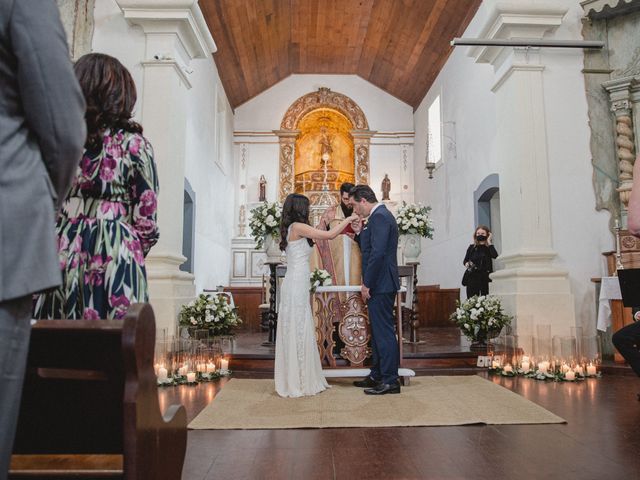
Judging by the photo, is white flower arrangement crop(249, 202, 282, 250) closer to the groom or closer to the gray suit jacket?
the groom

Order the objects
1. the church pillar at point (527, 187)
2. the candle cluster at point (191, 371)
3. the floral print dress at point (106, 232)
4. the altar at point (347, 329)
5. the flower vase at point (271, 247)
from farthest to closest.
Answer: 1. the flower vase at point (271, 247)
2. the church pillar at point (527, 187)
3. the altar at point (347, 329)
4. the candle cluster at point (191, 371)
5. the floral print dress at point (106, 232)

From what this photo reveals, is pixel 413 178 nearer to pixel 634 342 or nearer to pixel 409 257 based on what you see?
pixel 409 257

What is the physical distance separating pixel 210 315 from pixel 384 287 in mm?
1988

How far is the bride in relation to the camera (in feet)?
14.5

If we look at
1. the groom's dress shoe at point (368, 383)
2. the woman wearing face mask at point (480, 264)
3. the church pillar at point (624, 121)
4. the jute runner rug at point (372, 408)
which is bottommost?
the jute runner rug at point (372, 408)

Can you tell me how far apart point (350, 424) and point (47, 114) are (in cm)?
Answer: 283

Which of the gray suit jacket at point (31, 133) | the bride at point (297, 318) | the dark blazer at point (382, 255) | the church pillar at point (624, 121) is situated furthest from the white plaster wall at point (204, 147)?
the gray suit jacket at point (31, 133)

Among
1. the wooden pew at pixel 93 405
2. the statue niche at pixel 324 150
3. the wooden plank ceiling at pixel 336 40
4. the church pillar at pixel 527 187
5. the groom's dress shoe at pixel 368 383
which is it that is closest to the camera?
the wooden pew at pixel 93 405

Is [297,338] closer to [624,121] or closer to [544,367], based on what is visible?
[544,367]

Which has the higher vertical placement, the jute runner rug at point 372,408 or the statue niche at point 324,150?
the statue niche at point 324,150

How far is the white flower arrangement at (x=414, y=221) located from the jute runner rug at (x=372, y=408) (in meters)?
2.31

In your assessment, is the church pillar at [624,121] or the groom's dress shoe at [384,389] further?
the church pillar at [624,121]

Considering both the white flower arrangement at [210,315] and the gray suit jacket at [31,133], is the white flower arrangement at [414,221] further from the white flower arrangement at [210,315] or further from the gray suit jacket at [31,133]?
the gray suit jacket at [31,133]

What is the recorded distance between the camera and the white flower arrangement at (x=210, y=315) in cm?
551
